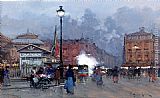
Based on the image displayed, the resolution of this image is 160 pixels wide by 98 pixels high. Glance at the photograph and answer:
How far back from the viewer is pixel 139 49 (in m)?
10.7

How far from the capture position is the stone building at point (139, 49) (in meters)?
10.7

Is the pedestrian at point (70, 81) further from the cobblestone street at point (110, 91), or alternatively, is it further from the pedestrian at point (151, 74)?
the pedestrian at point (151, 74)

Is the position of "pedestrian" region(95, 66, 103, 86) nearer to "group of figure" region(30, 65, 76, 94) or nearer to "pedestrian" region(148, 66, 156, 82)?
"group of figure" region(30, 65, 76, 94)

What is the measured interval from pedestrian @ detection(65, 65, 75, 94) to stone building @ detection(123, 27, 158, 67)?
1.07 metres

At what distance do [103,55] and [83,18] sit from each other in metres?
0.78

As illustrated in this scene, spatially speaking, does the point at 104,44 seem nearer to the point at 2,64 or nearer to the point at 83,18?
the point at 83,18

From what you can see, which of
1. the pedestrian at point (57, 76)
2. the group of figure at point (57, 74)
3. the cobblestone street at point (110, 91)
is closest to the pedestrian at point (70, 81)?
the group of figure at point (57, 74)

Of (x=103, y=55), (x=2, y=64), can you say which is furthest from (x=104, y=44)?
(x=2, y=64)

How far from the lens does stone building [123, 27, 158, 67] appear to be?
35.1ft

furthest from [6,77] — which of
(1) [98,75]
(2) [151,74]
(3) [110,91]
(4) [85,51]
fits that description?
(2) [151,74]

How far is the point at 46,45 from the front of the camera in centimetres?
1112

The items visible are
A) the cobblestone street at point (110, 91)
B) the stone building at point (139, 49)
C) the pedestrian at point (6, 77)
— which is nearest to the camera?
the stone building at point (139, 49)

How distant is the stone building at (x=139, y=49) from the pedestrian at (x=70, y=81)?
1067 mm

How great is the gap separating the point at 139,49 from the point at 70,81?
66.4 inches
